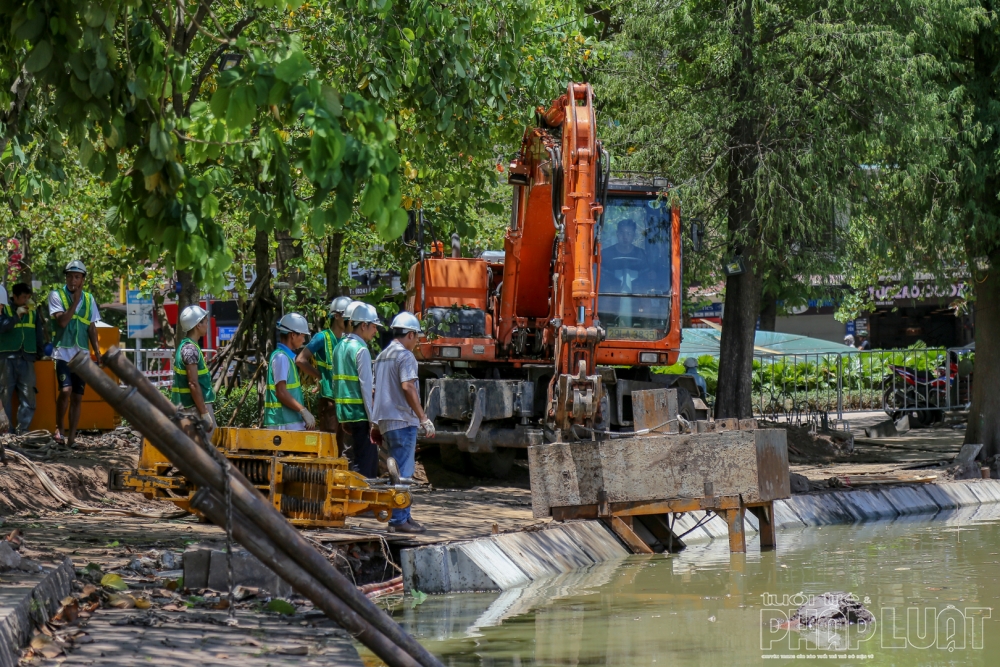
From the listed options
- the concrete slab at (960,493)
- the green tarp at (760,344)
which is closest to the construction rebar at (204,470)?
the concrete slab at (960,493)

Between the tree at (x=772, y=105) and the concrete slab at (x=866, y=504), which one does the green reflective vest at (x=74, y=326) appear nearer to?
the tree at (x=772, y=105)

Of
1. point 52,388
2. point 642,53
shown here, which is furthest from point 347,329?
point 642,53

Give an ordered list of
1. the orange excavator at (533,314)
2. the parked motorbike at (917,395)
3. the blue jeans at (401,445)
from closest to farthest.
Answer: the blue jeans at (401,445) → the orange excavator at (533,314) → the parked motorbike at (917,395)

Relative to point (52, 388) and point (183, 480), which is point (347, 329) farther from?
point (52, 388)

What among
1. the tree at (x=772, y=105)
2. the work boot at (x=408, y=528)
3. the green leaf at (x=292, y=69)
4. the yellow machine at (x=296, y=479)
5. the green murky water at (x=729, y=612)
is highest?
the tree at (x=772, y=105)

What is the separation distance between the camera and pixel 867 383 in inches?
1083

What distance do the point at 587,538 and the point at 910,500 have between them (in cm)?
529

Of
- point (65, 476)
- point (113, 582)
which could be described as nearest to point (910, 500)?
point (65, 476)

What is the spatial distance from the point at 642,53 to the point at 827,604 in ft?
35.5

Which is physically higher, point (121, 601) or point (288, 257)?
point (288, 257)

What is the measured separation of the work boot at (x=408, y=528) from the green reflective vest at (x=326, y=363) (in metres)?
2.42

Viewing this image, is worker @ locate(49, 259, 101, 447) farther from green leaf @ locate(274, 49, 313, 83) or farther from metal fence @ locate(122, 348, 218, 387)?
green leaf @ locate(274, 49, 313, 83)

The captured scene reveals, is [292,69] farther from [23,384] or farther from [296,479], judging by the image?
[23,384]

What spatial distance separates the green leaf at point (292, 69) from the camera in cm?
508
